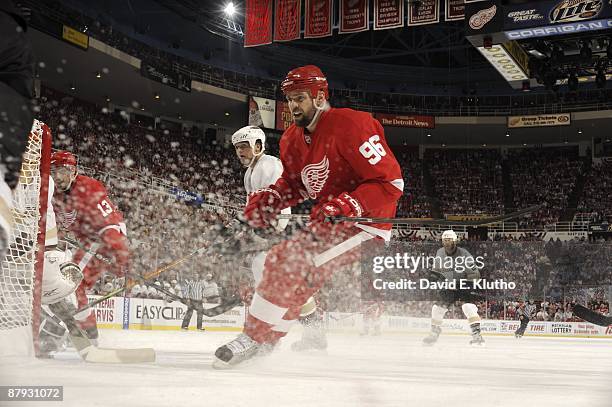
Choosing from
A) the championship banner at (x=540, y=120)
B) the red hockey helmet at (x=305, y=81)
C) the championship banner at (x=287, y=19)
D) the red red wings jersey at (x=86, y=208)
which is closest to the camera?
the red hockey helmet at (x=305, y=81)

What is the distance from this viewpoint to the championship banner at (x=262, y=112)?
20031 mm

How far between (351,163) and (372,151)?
117 mm

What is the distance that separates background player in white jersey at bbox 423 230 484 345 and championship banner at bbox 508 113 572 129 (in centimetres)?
1535

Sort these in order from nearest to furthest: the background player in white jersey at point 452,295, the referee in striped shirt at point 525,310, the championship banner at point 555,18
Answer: the background player in white jersey at point 452,295 < the championship banner at point 555,18 < the referee in striped shirt at point 525,310

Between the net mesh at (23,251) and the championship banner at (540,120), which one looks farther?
the championship banner at (540,120)

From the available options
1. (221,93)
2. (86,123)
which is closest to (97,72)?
(86,123)

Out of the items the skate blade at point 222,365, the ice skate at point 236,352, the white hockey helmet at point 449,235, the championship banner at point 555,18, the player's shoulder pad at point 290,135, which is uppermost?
the championship banner at point 555,18

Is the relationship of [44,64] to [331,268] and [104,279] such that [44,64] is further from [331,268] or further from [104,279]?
[331,268]

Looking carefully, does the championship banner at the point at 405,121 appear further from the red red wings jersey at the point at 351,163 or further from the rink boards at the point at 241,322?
the red red wings jersey at the point at 351,163

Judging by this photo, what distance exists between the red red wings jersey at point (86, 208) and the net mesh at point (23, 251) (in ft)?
3.68

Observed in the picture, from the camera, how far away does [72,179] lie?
401 centimetres

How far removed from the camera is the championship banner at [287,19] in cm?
1112

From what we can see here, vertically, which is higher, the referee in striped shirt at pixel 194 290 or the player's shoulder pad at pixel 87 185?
the player's shoulder pad at pixel 87 185

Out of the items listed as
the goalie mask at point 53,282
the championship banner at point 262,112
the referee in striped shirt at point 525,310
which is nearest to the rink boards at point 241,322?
the referee in striped shirt at point 525,310
